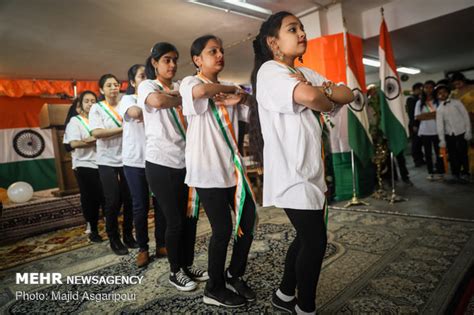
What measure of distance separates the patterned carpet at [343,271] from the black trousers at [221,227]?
22cm

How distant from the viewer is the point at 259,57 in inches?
58.8

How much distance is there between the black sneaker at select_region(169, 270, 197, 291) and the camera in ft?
6.19

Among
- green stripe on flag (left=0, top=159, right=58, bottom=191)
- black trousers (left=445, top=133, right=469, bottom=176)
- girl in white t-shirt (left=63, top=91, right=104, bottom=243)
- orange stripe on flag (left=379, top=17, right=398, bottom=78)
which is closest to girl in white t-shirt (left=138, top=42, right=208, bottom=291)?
girl in white t-shirt (left=63, top=91, right=104, bottom=243)

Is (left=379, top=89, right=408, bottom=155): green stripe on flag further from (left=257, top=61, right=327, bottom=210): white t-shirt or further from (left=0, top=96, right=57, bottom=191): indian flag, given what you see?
(left=0, top=96, right=57, bottom=191): indian flag

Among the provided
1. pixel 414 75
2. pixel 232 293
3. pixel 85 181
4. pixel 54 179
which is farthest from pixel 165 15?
pixel 414 75

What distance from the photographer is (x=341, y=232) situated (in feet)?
9.32

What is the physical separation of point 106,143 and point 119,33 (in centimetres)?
282

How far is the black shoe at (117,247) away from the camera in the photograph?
2.70 metres

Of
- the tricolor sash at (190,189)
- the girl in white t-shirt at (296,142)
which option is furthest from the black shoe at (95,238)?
the girl in white t-shirt at (296,142)

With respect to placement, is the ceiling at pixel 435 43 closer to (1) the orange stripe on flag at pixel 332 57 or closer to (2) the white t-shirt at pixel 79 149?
(1) the orange stripe on flag at pixel 332 57

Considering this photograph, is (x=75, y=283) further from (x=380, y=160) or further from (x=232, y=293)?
(x=380, y=160)

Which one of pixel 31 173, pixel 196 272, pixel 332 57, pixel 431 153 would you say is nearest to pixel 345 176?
pixel 332 57

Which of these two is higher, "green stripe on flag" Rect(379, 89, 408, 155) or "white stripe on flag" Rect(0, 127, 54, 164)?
"white stripe on flag" Rect(0, 127, 54, 164)

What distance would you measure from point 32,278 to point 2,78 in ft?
19.9
